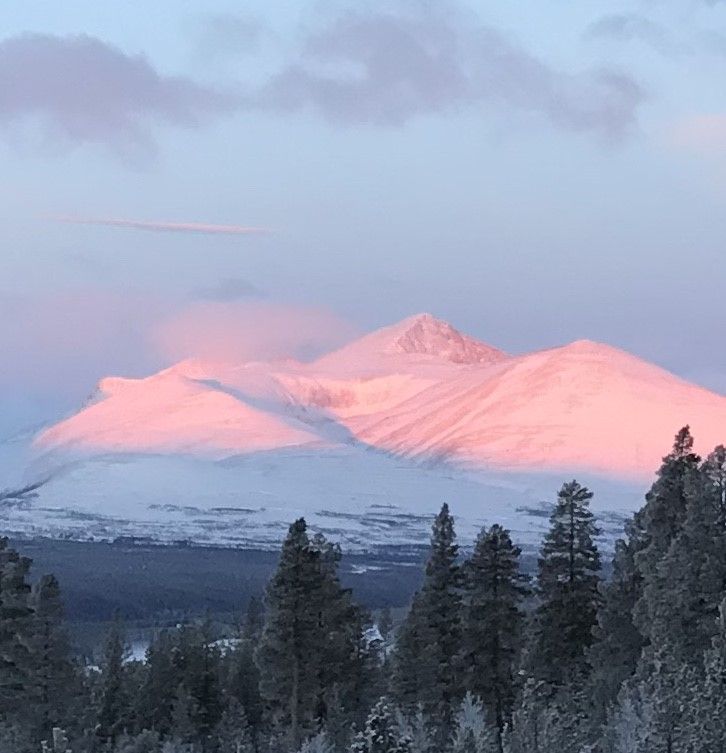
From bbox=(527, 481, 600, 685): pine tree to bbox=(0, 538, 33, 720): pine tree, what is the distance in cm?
1209

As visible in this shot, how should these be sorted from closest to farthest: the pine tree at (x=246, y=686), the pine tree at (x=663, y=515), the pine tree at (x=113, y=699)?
the pine tree at (x=663, y=515)
the pine tree at (x=113, y=699)
the pine tree at (x=246, y=686)

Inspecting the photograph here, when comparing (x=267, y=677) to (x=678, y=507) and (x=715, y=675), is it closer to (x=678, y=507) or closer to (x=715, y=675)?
(x=678, y=507)

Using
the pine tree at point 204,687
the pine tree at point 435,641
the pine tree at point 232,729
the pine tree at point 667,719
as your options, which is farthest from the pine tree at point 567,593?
the pine tree at point 667,719

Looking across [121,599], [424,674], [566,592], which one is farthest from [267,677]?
[121,599]

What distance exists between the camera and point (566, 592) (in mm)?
43094

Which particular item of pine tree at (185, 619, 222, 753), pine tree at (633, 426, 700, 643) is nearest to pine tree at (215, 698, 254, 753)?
pine tree at (185, 619, 222, 753)

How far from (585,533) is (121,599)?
5468 inches

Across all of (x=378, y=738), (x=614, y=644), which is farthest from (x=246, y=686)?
(x=378, y=738)

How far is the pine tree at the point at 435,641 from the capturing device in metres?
43.4

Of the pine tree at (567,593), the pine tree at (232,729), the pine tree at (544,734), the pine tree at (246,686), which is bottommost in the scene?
the pine tree at (232,729)

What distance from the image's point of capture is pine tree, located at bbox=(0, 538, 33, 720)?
42688 millimetres

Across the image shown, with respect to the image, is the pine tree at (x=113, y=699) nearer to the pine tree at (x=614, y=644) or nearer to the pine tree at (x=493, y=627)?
the pine tree at (x=493, y=627)

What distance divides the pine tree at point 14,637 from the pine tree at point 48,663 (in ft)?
0.73

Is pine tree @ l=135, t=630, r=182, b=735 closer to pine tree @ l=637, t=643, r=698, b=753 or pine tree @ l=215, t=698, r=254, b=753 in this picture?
pine tree @ l=215, t=698, r=254, b=753
